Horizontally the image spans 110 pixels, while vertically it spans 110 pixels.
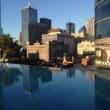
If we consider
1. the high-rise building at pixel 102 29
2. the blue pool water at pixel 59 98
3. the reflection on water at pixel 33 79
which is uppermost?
the high-rise building at pixel 102 29

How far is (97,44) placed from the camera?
34.1 meters

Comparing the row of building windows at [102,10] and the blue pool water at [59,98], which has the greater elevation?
the row of building windows at [102,10]

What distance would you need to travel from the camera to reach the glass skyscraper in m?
32.4

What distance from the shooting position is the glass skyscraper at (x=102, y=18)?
106 feet

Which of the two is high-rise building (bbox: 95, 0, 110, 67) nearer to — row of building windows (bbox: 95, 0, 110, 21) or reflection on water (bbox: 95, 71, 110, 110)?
row of building windows (bbox: 95, 0, 110, 21)

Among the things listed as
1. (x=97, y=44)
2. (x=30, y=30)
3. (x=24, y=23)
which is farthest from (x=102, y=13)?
(x=24, y=23)

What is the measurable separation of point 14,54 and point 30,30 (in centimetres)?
11558

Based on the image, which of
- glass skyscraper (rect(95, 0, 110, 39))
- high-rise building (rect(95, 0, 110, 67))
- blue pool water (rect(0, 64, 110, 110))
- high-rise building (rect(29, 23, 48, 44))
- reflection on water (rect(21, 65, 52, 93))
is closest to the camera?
blue pool water (rect(0, 64, 110, 110))

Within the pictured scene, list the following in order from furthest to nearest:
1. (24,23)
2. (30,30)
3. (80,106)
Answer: (24,23), (30,30), (80,106)

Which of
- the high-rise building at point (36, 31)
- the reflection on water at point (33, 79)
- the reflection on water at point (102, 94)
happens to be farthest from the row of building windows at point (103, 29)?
the high-rise building at point (36, 31)

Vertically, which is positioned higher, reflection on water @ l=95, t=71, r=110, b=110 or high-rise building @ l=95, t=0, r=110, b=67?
high-rise building @ l=95, t=0, r=110, b=67

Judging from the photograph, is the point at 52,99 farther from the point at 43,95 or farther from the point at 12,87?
the point at 12,87

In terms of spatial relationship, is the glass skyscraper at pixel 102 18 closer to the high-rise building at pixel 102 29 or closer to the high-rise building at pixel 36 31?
the high-rise building at pixel 102 29

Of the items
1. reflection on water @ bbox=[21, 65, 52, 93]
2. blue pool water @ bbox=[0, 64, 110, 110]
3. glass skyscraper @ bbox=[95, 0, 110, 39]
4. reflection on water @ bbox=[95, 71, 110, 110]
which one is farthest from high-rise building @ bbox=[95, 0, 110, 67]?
blue pool water @ bbox=[0, 64, 110, 110]
